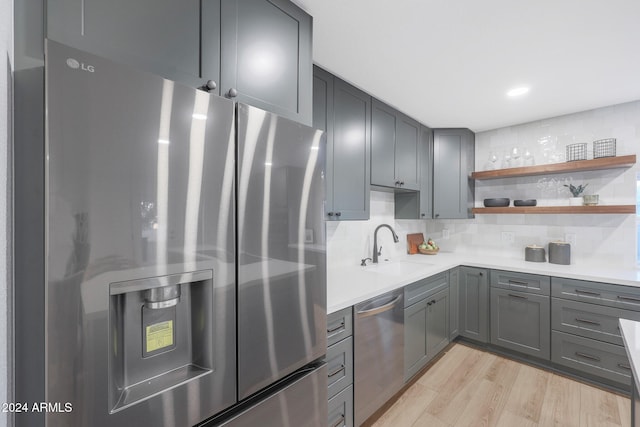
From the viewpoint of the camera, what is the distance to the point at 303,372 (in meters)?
1.14

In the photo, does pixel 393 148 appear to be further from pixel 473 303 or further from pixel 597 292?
pixel 597 292

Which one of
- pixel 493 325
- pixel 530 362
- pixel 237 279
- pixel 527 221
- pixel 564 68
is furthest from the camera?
pixel 527 221

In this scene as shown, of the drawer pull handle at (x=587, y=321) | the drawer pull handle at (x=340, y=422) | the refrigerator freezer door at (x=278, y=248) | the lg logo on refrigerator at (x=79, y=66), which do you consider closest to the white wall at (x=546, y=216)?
the drawer pull handle at (x=587, y=321)

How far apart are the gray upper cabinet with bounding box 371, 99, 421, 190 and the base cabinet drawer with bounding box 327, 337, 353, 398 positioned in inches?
49.9

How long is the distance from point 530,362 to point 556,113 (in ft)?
7.97

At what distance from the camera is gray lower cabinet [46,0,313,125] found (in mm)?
717

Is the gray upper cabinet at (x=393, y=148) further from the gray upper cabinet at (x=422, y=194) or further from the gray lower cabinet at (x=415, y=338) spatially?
the gray lower cabinet at (x=415, y=338)

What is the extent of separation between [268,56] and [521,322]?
3036mm

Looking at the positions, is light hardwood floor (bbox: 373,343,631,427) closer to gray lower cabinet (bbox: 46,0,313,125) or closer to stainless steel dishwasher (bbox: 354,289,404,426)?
stainless steel dishwasher (bbox: 354,289,404,426)

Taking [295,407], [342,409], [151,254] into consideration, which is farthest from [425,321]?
[151,254]

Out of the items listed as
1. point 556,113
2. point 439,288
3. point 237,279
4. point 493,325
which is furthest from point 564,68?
point 237,279

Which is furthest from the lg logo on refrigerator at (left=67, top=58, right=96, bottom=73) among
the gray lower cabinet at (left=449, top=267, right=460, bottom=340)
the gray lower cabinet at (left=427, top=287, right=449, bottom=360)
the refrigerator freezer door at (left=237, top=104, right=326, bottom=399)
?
the gray lower cabinet at (left=449, top=267, right=460, bottom=340)

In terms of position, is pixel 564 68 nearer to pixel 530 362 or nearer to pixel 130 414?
pixel 530 362

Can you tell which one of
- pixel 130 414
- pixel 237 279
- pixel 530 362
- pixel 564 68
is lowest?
pixel 530 362
